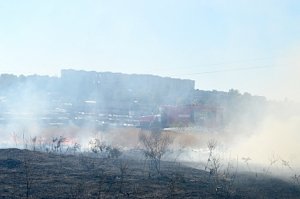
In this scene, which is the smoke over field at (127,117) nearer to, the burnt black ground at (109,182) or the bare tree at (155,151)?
the bare tree at (155,151)

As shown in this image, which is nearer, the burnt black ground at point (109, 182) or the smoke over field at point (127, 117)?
the burnt black ground at point (109, 182)

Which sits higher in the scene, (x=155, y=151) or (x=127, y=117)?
(x=155, y=151)

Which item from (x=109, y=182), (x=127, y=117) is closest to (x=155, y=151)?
(x=109, y=182)

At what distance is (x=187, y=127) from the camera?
40.7 metres

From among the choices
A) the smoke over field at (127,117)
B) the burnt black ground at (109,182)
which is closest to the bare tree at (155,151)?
the burnt black ground at (109,182)

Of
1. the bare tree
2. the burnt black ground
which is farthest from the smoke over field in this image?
the burnt black ground

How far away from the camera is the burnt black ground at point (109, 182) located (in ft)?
43.8

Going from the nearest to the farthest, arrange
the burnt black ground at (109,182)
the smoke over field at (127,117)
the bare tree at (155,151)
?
1. the burnt black ground at (109,182)
2. the bare tree at (155,151)
3. the smoke over field at (127,117)

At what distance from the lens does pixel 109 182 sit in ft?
49.7

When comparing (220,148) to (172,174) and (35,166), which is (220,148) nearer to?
(172,174)

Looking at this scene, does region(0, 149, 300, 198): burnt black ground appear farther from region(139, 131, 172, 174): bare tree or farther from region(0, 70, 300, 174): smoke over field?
region(0, 70, 300, 174): smoke over field

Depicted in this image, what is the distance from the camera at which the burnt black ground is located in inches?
526

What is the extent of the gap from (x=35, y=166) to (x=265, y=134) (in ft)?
73.7

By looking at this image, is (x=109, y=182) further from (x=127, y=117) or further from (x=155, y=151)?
(x=127, y=117)
